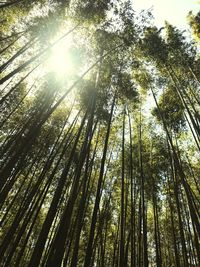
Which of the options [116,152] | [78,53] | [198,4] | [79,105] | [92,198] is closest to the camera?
[198,4]

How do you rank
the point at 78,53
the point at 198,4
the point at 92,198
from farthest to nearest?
1. the point at 92,198
2. the point at 78,53
3. the point at 198,4

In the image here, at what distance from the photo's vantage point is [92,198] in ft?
37.5

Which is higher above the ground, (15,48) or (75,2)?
(75,2)

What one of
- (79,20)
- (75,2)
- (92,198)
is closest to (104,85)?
(79,20)

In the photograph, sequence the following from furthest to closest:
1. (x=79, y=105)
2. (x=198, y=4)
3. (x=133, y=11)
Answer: (x=79, y=105) < (x=133, y=11) < (x=198, y=4)

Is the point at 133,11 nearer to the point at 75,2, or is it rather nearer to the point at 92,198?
the point at 75,2

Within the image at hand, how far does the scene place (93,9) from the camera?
766cm

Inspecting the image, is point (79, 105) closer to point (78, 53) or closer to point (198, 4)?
point (78, 53)

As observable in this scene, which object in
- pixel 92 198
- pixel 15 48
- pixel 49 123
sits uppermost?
pixel 15 48

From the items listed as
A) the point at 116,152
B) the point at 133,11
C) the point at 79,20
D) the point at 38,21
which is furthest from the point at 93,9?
the point at 116,152

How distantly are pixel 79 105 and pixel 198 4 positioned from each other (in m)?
4.84

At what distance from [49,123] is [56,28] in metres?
3.52

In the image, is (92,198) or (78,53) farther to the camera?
(92,198)

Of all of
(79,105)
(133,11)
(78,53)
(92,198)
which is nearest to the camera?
(133,11)
